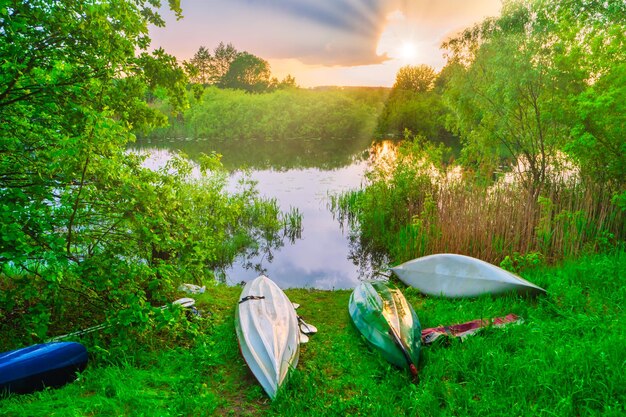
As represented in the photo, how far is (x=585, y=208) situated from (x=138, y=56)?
7595mm

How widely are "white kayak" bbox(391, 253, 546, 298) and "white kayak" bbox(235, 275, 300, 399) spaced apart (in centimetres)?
239

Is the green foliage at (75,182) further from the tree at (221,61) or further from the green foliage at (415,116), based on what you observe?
the tree at (221,61)

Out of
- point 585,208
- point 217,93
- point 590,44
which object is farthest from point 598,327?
point 217,93

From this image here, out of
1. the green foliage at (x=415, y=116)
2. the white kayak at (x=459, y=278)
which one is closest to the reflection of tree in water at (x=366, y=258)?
the white kayak at (x=459, y=278)

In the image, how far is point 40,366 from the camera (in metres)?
3.28

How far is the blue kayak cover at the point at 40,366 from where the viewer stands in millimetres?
3180

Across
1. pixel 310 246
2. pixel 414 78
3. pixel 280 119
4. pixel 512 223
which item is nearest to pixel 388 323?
pixel 512 223

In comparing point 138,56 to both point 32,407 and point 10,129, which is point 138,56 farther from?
point 32,407

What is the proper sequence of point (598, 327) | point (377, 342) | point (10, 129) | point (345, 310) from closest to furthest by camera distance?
point (10, 129) → point (598, 327) → point (377, 342) → point (345, 310)

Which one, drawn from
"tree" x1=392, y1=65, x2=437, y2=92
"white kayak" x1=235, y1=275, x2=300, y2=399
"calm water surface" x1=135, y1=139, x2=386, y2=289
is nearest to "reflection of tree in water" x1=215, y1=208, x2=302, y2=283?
"calm water surface" x1=135, y1=139, x2=386, y2=289

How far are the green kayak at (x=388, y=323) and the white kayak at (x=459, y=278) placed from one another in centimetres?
105

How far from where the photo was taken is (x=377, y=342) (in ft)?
13.6

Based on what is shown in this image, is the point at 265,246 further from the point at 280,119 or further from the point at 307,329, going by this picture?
the point at 280,119

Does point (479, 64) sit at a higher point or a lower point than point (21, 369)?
higher
